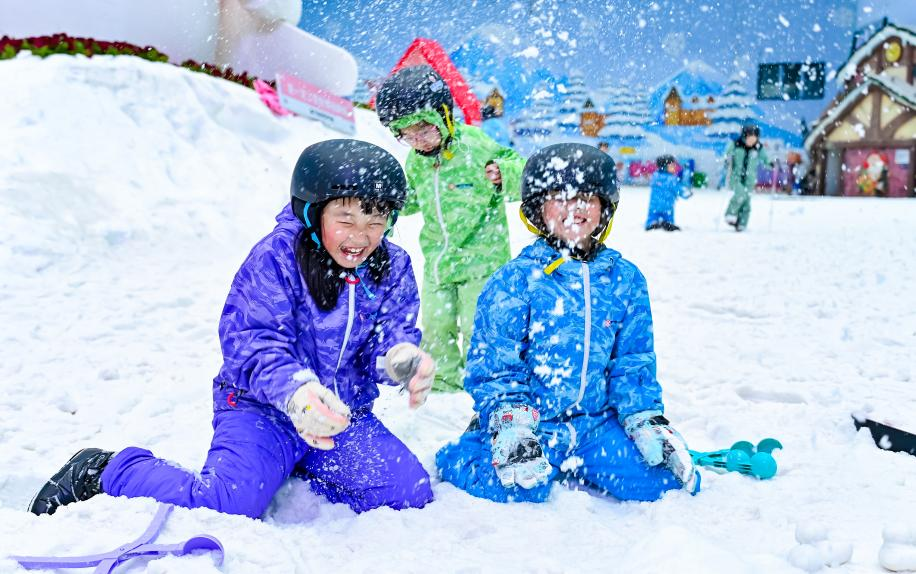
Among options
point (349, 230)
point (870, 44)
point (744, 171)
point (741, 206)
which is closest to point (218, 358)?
point (349, 230)

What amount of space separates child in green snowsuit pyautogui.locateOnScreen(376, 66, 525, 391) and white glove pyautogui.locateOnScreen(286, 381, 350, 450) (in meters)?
1.89

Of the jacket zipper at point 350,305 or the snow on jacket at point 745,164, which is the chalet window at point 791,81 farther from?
the jacket zipper at point 350,305

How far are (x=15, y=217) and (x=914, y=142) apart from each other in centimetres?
2745

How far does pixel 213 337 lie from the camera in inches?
193

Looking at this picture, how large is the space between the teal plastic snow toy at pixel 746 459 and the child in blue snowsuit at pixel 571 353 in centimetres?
26

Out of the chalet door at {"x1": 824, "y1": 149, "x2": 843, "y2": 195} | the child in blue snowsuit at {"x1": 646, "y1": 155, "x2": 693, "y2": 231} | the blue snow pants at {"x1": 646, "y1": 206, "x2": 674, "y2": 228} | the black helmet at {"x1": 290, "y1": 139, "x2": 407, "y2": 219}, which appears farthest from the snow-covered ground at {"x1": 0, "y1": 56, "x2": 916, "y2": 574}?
the chalet door at {"x1": 824, "y1": 149, "x2": 843, "y2": 195}

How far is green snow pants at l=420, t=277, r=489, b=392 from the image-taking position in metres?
4.16

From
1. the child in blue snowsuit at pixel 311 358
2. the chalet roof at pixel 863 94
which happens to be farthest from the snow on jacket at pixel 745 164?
the chalet roof at pixel 863 94

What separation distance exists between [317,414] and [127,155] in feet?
23.3

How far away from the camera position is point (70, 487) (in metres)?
2.23

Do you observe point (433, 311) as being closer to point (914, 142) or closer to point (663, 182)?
point (663, 182)

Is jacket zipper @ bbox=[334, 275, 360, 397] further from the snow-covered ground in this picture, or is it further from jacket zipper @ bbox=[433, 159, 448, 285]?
jacket zipper @ bbox=[433, 159, 448, 285]

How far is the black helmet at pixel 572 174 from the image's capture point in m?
2.80

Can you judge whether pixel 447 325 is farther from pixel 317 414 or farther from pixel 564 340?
pixel 317 414
